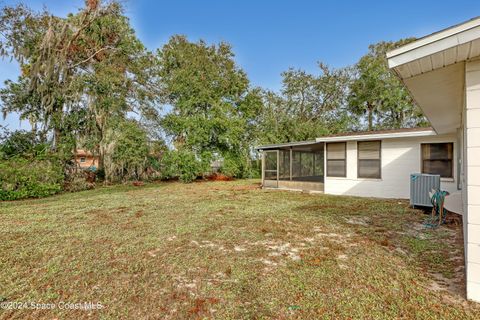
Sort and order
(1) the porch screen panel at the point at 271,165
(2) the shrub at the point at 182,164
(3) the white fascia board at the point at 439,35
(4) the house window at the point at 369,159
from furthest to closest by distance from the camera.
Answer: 1. (2) the shrub at the point at 182,164
2. (1) the porch screen panel at the point at 271,165
3. (4) the house window at the point at 369,159
4. (3) the white fascia board at the point at 439,35

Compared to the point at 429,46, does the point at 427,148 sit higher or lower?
lower

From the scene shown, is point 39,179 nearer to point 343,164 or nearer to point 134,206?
point 134,206

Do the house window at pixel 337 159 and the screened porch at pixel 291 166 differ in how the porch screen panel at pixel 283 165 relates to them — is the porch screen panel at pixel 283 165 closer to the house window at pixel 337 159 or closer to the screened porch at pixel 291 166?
the screened porch at pixel 291 166

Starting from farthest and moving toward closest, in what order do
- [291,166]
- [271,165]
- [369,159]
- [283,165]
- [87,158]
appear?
[87,158], [283,165], [271,165], [291,166], [369,159]

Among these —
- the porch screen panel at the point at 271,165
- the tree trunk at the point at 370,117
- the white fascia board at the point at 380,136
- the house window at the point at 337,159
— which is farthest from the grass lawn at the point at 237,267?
the tree trunk at the point at 370,117

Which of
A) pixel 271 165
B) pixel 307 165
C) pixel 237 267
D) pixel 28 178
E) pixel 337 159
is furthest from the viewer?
Result: pixel 307 165

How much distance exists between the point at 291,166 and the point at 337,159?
8.07ft

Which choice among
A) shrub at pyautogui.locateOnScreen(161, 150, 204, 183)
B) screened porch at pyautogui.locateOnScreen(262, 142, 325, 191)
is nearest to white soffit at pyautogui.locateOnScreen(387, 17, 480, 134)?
screened porch at pyautogui.locateOnScreen(262, 142, 325, 191)

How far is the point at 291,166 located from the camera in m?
11.7

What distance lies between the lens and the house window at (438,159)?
762cm

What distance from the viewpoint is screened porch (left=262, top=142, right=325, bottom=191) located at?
1112 centimetres

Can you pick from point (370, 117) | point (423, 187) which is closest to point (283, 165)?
point (423, 187)

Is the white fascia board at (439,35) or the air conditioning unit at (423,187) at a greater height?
the white fascia board at (439,35)

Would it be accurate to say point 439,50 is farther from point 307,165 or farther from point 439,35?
point 307,165
